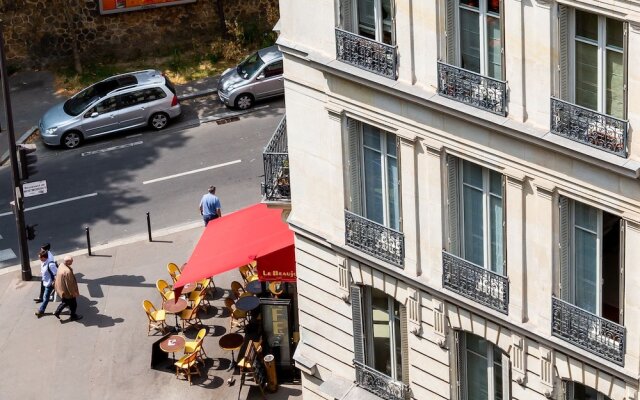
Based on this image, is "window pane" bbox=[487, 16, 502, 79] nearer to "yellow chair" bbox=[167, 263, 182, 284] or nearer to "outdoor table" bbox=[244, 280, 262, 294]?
"outdoor table" bbox=[244, 280, 262, 294]

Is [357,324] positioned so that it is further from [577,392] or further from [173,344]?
[173,344]

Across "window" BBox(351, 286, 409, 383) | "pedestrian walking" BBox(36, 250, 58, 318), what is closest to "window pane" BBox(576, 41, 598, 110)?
"window" BBox(351, 286, 409, 383)

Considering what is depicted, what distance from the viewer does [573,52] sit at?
20.1 meters

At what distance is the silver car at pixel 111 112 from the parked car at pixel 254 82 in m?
1.65

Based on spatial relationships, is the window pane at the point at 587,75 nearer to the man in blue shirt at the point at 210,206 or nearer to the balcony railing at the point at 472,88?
the balcony railing at the point at 472,88

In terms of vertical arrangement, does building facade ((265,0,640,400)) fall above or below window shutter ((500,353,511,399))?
above

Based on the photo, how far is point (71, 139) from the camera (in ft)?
139

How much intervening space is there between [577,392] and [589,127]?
4474mm

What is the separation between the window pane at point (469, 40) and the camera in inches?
848

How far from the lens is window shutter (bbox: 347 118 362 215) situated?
24.2 metres

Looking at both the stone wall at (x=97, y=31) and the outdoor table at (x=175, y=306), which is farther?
the stone wall at (x=97, y=31)

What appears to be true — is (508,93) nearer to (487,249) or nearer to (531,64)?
(531,64)

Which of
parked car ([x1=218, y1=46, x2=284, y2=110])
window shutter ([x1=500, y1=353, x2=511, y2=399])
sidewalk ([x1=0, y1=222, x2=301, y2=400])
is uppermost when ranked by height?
window shutter ([x1=500, y1=353, x2=511, y2=399])

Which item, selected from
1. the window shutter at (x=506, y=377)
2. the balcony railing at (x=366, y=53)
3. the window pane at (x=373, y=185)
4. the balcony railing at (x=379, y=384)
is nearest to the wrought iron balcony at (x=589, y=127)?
the balcony railing at (x=366, y=53)
